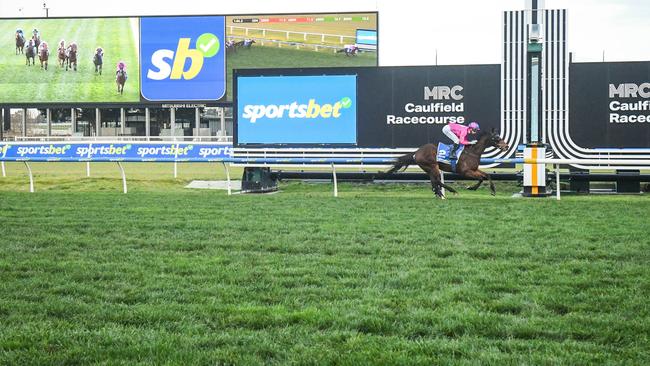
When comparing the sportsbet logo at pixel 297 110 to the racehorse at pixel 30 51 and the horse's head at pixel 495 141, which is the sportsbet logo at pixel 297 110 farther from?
the racehorse at pixel 30 51

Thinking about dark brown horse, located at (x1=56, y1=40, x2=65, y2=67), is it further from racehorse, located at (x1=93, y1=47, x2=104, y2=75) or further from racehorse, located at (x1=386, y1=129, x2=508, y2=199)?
racehorse, located at (x1=386, y1=129, x2=508, y2=199)

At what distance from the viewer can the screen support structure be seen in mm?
16453

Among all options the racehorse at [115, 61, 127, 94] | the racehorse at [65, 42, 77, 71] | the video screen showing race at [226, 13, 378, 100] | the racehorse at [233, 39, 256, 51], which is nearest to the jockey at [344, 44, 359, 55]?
the video screen showing race at [226, 13, 378, 100]

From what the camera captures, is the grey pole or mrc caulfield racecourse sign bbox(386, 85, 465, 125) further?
the grey pole

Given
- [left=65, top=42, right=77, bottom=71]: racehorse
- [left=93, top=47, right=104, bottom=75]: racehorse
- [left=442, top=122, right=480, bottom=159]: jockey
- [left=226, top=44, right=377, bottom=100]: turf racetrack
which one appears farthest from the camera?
[left=65, top=42, right=77, bottom=71]: racehorse

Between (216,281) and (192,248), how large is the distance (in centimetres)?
200

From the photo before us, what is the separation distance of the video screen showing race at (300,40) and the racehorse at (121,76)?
5.46m

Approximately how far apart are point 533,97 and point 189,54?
28497mm

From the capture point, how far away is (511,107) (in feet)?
59.5

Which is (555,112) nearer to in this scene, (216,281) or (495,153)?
(495,153)

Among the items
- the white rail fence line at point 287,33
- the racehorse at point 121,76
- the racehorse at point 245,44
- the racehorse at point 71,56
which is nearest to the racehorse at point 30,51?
the racehorse at point 71,56

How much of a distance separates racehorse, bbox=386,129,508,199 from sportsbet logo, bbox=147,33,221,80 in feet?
97.1

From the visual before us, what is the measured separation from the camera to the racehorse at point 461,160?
15695mm

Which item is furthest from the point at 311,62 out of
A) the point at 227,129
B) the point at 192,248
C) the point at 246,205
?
the point at 192,248
